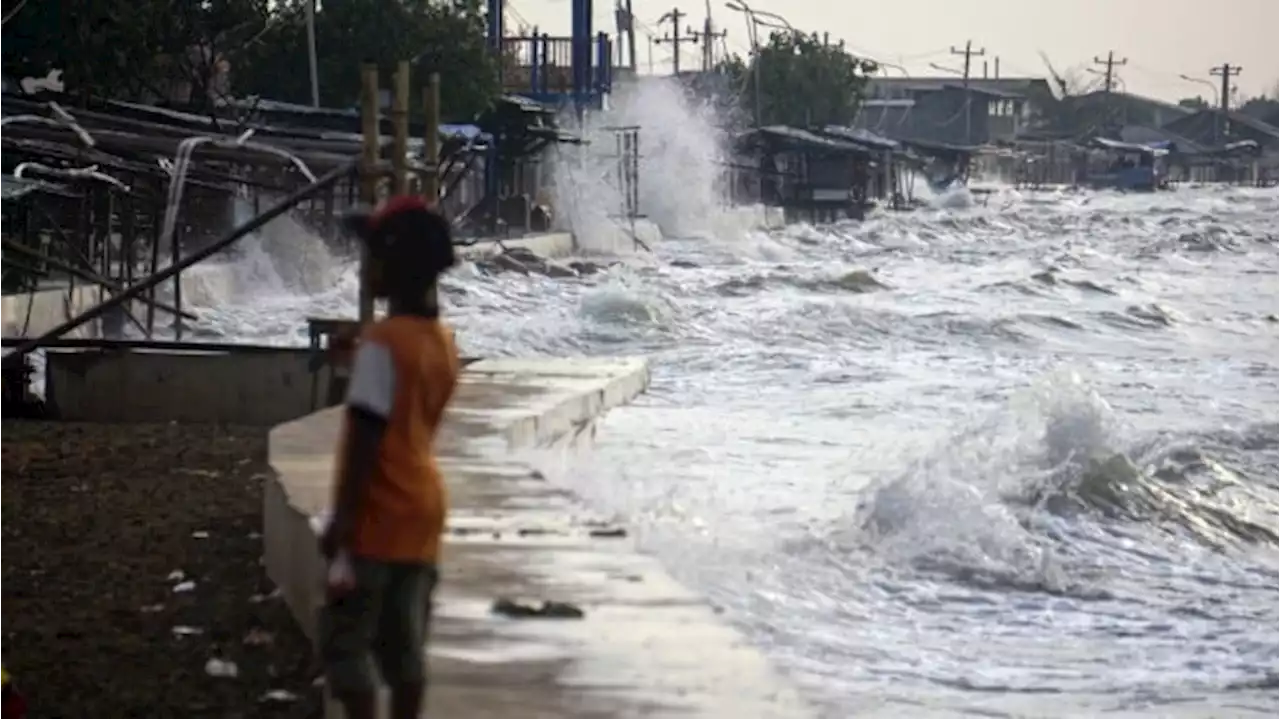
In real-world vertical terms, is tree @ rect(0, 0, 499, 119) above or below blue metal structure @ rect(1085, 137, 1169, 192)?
above

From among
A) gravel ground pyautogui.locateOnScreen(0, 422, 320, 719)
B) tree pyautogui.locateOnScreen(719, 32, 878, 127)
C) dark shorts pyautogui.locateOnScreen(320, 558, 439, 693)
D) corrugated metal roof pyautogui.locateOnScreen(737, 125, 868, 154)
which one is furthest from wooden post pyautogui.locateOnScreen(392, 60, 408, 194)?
tree pyautogui.locateOnScreen(719, 32, 878, 127)

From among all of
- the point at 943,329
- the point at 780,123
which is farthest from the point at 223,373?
the point at 780,123

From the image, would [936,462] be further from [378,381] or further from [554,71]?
[554,71]

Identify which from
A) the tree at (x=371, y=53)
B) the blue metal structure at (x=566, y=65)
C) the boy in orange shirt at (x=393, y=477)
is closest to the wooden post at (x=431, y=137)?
the boy in orange shirt at (x=393, y=477)

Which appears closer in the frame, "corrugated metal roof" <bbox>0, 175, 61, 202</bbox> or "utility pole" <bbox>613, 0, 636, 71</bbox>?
"corrugated metal roof" <bbox>0, 175, 61, 202</bbox>

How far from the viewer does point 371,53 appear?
37719 millimetres

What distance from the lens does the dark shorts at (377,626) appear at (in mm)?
5012

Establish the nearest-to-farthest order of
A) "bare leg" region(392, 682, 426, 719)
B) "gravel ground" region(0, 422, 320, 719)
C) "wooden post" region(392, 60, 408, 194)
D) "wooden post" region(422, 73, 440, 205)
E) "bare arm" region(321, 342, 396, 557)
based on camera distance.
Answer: "bare arm" region(321, 342, 396, 557) → "bare leg" region(392, 682, 426, 719) → "gravel ground" region(0, 422, 320, 719) → "wooden post" region(392, 60, 408, 194) → "wooden post" region(422, 73, 440, 205)

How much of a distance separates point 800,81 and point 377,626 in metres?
80.6

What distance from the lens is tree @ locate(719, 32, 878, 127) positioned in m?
84.1

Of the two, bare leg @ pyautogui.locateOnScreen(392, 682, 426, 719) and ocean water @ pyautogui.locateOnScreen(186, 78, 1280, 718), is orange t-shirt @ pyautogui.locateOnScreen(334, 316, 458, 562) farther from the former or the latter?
ocean water @ pyautogui.locateOnScreen(186, 78, 1280, 718)

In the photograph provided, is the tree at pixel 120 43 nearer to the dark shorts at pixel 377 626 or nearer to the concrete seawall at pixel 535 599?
the concrete seawall at pixel 535 599

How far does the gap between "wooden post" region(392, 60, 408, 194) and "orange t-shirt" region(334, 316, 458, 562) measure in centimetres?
451

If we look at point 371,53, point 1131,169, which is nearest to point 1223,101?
point 1131,169
